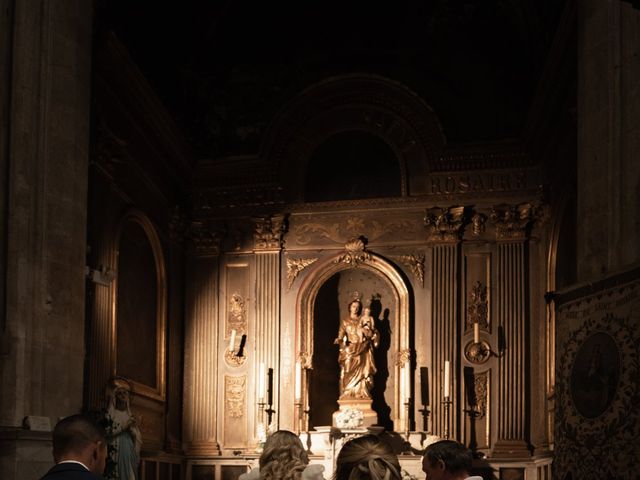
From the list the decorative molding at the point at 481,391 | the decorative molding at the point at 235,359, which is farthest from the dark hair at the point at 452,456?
the decorative molding at the point at 235,359

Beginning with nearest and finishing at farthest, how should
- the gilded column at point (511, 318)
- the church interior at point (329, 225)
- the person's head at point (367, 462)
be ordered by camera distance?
Result: the person's head at point (367, 462) < the church interior at point (329, 225) < the gilded column at point (511, 318)

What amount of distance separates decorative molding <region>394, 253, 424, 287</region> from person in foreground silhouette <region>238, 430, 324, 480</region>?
11806 millimetres

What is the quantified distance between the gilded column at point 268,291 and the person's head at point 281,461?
11.8m

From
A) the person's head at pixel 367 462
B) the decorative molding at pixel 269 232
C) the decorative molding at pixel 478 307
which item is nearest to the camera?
the person's head at pixel 367 462

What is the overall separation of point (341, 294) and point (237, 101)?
3632 millimetres

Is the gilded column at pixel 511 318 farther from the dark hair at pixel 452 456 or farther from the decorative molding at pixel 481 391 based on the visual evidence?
the dark hair at pixel 452 456

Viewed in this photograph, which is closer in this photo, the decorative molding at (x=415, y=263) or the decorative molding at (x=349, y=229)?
the decorative molding at (x=415, y=263)

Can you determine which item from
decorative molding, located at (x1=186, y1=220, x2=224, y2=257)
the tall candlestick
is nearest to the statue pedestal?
the tall candlestick

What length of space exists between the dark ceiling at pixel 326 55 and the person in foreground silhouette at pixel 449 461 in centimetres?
1181

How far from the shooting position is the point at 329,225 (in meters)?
17.4

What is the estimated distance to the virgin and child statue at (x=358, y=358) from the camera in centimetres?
1669

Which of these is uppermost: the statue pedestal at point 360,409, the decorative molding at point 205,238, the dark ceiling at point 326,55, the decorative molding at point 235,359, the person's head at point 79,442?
the dark ceiling at point 326,55

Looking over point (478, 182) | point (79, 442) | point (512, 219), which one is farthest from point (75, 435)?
point (478, 182)

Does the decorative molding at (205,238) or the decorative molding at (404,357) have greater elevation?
the decorative molding at (205,238)
